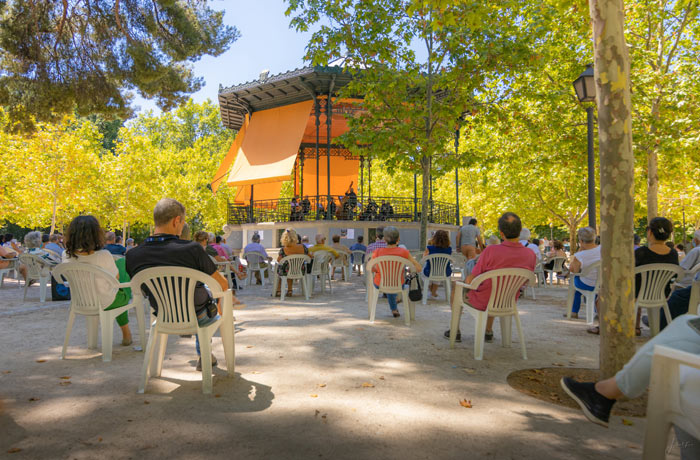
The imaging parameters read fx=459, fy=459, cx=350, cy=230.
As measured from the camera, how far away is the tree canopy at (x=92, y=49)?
931 cm

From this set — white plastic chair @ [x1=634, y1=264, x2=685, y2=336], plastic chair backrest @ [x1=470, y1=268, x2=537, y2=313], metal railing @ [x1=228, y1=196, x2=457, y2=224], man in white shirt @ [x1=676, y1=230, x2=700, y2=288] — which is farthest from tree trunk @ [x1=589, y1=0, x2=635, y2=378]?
metal railing @ [x1=228, y1=196, x2=457, y2=224]

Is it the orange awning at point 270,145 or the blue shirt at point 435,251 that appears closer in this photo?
the blue shirt at point 435,251

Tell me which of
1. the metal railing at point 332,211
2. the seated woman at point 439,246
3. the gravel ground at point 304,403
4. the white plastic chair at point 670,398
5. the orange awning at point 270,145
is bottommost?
the gravel ground at point 304,403

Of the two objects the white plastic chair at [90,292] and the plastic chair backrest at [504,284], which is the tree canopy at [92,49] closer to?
the white plastic chair at [90,292]

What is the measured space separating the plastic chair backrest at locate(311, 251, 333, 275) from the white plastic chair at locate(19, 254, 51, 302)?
15.1ft

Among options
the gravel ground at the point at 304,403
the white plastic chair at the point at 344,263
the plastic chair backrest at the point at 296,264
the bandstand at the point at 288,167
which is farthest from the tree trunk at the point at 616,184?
the bandstand at the point at 288,167

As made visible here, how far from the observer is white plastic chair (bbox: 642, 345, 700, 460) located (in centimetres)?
161

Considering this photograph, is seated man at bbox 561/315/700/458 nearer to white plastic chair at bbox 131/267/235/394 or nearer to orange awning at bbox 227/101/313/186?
white plastic chair at bbox 131/267/235/394

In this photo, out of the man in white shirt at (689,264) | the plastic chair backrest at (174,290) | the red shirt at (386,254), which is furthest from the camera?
the red shirt at (386,254)

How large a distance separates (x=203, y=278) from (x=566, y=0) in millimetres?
4583

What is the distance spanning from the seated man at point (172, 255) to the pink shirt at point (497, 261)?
90.0 inches

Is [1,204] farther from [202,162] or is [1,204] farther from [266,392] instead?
[266,392]

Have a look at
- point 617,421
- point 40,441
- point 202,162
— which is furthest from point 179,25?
point 202,162

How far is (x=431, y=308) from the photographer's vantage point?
7.14 metres
